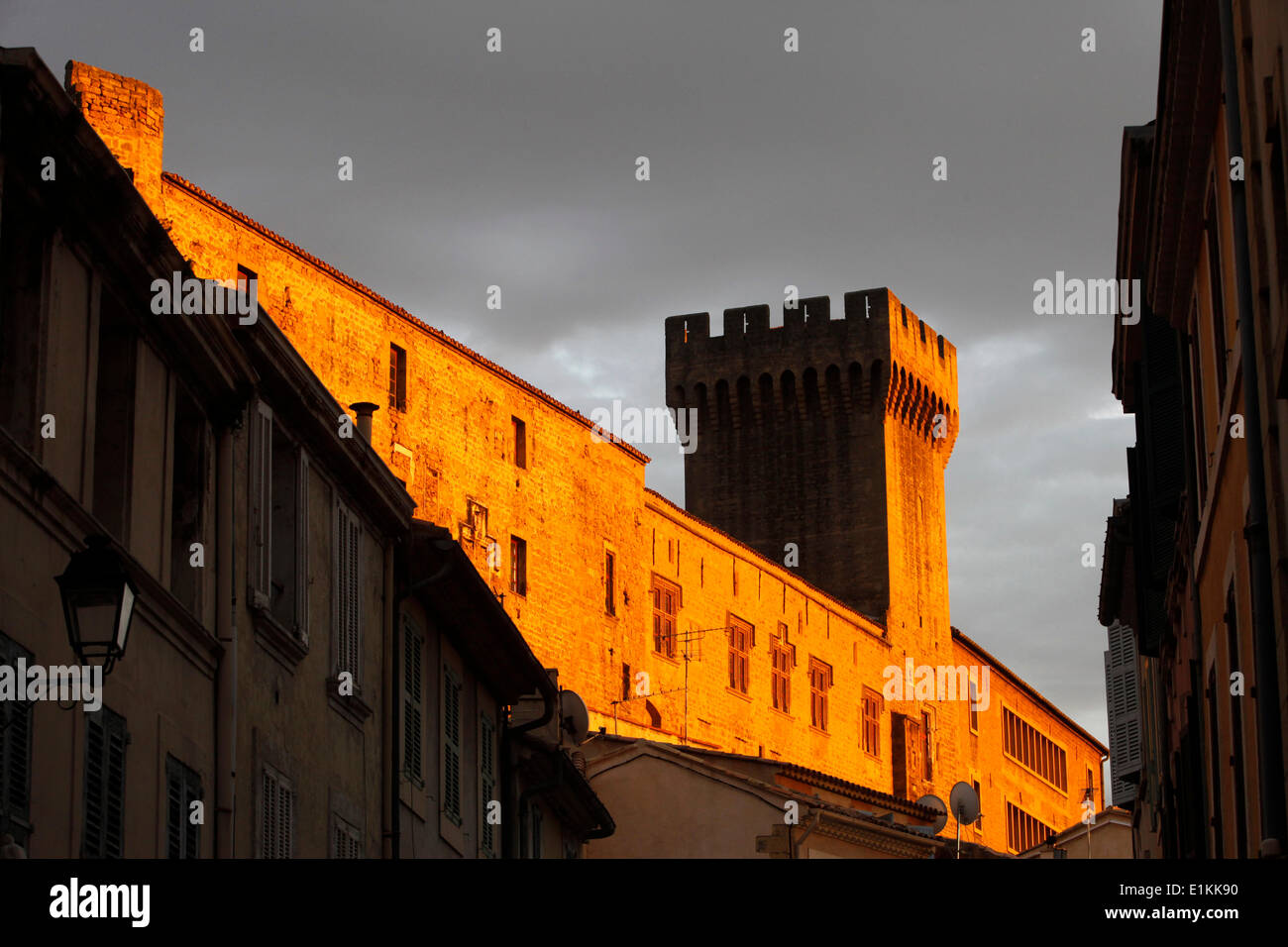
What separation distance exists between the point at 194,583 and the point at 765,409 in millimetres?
53293

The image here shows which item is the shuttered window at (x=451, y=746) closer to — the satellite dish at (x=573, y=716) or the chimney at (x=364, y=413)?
the chimney at (x=364, y=413)

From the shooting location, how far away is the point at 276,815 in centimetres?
1634

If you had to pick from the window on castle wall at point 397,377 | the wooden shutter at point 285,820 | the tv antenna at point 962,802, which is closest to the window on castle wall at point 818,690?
the tv antenna at point 962,802

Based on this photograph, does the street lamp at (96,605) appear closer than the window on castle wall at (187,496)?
Yes

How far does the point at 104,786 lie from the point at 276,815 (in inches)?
145

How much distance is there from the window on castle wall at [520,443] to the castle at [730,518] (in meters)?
0.04

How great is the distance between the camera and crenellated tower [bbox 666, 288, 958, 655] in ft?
215

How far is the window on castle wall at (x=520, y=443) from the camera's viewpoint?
45.7 m

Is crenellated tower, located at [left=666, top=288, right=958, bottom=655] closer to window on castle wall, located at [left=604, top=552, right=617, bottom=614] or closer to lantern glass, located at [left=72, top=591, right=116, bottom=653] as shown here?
window on castle wall, located at [left=604, top=552, right=617, bottom=614]

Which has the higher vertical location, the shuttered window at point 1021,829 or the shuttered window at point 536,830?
the shuttered window at point 1021,829

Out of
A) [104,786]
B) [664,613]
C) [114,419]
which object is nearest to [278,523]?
[114,419]

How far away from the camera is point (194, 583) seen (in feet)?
49.4
